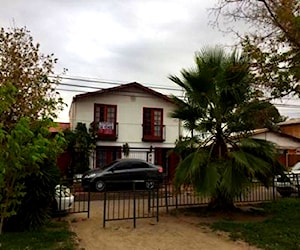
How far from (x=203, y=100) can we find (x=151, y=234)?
462cm

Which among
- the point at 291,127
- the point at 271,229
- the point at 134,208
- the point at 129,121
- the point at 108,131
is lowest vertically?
the point at 271,229

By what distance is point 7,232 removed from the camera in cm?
921

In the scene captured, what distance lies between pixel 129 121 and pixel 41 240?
19512 millimetres

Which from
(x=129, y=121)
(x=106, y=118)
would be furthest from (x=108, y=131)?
(x=129, y=121)

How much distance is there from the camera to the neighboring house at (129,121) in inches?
1042

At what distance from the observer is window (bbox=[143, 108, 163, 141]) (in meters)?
28.0

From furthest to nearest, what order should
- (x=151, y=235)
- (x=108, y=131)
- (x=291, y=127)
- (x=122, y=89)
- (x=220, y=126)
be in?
(x=291, y=127)
(x=122, y=89)
(x=108, y=131)
(x=220, y=126)
(x=151, y=235)

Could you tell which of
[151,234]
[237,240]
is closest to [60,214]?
[151,234]

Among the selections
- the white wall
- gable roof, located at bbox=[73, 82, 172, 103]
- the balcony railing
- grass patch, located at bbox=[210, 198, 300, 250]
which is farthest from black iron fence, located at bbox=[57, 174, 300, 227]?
gable roof, located at bbox=[73, 82, 172, 103]

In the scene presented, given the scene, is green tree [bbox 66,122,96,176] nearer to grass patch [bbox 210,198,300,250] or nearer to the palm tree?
the palm tree

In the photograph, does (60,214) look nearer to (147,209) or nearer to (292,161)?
(147,209)

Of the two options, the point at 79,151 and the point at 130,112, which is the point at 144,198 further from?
the point at 130,112

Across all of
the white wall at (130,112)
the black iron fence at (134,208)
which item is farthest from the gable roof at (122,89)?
the black iron fence at (134,208)

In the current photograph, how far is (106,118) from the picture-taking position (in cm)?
2706
